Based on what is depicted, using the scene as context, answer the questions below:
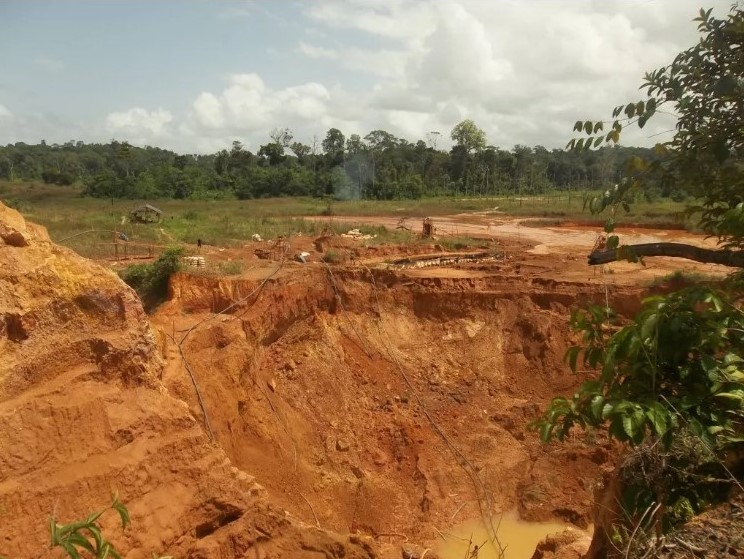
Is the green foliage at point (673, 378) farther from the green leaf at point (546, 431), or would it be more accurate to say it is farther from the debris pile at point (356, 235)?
the debris pile at point (356, 235)

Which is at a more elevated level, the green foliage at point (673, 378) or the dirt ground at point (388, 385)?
the green foliage at point (673, 378)

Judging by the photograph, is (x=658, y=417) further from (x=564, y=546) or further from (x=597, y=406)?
(x=564, y=546)

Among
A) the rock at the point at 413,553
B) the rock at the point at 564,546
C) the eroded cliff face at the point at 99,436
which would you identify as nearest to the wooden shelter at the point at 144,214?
the eroded cliff face at the point at 99,436

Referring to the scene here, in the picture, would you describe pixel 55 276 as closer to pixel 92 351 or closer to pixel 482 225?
pixel 92 351

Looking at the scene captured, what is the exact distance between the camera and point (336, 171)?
203ft

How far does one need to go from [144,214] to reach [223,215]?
19.1ft

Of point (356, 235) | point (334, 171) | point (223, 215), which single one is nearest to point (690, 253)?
point (356, 235)

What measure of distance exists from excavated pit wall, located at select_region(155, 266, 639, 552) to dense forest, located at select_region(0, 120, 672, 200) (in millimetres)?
41766

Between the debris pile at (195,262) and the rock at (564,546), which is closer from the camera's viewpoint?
the rock at (564,546)

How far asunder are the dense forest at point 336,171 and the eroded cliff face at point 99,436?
47.0m

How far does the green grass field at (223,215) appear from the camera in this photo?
2244cm

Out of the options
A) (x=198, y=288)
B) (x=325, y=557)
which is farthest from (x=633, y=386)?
(x=198, y=288)

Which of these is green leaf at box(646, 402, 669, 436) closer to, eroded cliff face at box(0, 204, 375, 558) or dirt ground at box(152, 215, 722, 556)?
eroded cliff face at box(0, 204, 375, 558)

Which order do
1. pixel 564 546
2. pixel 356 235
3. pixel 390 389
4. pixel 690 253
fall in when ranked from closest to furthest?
pixel 690 253
pixel 564 546
pixel 390 389
pixel 356 235
